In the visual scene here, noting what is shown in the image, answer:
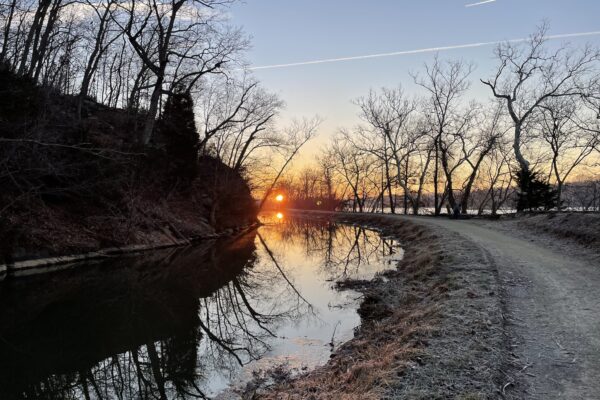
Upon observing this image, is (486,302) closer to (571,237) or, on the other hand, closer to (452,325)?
(452,325)

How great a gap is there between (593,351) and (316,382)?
3710mm

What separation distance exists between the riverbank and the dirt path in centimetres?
23

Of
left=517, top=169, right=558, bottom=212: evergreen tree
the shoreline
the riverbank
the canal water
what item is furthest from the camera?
left=517, top=169, right=558, bottom=212: evergreen tree

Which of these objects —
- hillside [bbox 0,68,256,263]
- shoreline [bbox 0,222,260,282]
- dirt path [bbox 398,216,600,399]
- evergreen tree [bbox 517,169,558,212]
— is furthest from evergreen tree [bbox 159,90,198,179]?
dirt path [bbox 398,216,600,399]

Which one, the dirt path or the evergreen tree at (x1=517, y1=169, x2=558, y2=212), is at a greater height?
the evergreen tree at (x1=517, y1=169, x2=558, y2=212)

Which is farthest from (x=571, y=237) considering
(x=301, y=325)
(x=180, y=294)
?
(x=180, y=294)

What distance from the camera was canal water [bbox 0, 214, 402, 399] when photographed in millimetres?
7178

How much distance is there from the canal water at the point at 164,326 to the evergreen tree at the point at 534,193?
1436cm

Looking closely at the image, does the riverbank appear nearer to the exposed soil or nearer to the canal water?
the exposed soil

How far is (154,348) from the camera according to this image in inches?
340

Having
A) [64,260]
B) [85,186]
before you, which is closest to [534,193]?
[85,186]

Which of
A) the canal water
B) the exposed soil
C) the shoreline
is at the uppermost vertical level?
the exposed soil

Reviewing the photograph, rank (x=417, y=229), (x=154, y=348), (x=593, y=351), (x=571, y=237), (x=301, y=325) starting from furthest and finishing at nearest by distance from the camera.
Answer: (x=417, y=229)
(x=571, y=237)
(x=301, y=325)
(x=154, y=348)
(x=593, y=351)

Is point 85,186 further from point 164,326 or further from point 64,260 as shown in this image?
point 164,326
